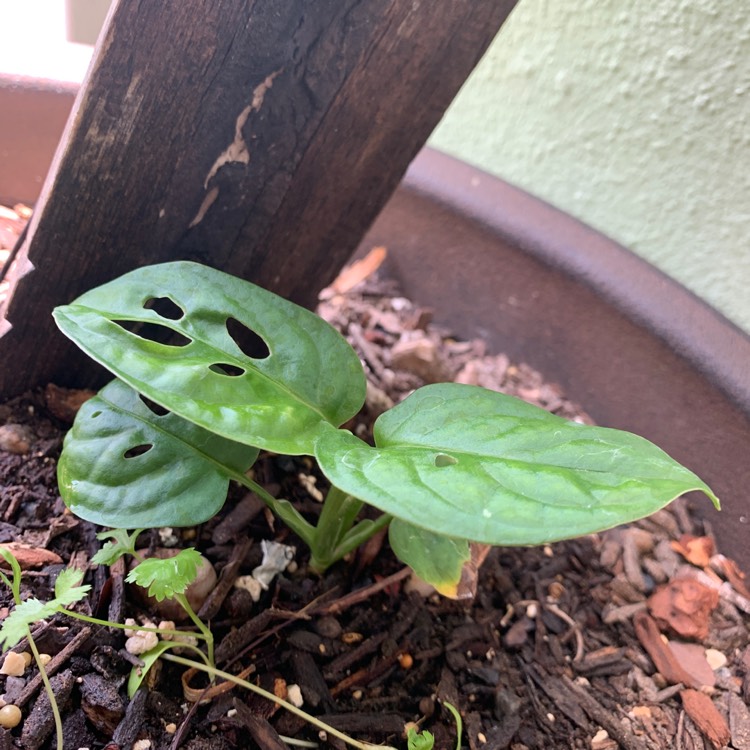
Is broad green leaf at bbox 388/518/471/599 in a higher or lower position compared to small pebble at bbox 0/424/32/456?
higher

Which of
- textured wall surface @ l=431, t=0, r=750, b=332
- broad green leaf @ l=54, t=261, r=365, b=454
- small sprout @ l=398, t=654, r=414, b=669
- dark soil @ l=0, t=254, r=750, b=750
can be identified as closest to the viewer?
broad green leaf @ l=54, t=261, r=365, b=454

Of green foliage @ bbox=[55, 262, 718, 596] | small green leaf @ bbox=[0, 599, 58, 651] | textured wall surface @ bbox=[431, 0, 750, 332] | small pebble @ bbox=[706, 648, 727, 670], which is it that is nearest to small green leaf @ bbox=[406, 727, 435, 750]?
green foliage @ bbox=[55, 262, 718, 596]

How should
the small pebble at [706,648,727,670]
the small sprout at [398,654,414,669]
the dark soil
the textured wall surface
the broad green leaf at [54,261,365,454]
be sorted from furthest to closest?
the textured wall surface < the small pebble at [706,648,727,670] < the small sprout at [398,654,414,669] < the dark soil < the broad green leaf at [54,261,365,454]

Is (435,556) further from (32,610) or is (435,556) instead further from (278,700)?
(32,610)

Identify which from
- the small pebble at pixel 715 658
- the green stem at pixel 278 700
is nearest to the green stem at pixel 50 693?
the green stem at pixel 278 700

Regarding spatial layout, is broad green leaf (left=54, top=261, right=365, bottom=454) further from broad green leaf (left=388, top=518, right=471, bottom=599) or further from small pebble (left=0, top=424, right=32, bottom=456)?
small pebble (left=0, top=424, right=32, bottom=456)

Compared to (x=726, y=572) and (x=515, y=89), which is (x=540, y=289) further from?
(x=726, y=572)

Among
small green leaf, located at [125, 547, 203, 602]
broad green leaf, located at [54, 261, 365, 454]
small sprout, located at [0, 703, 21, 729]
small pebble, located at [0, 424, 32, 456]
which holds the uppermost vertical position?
broad green leaf, located at [54, 261, 365, 454]
